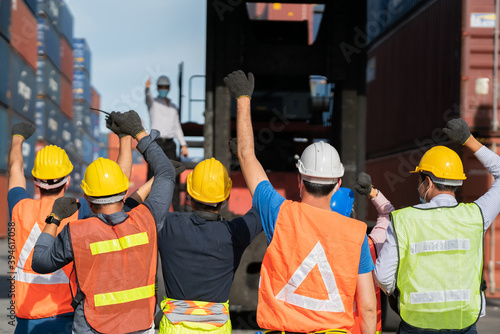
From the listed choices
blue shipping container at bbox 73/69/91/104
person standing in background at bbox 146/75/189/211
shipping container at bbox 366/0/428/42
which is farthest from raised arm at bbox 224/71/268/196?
blue shipping container at bbox 73/69/91/104

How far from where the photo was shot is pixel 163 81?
801cm

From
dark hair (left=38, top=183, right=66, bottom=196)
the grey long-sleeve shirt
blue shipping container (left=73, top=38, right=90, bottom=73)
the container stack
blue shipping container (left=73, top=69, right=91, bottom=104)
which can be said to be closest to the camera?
the grey long-sleeve shirt

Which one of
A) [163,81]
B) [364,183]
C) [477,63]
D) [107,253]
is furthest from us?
[477,63]

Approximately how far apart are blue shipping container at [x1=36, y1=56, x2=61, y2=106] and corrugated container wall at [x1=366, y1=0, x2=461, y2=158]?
1111 inches

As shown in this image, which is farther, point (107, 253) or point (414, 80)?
point (414, 80)

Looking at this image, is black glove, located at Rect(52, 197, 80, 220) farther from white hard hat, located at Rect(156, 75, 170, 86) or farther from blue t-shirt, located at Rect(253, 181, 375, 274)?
white hard hat, located at Rect(156, 75, 170, 86)

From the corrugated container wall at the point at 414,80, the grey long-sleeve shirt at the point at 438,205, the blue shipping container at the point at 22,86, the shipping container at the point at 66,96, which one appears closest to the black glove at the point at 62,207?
the grey long-sleeve shirt at the point at 438,205

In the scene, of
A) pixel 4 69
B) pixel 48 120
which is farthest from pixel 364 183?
pixel 48 120

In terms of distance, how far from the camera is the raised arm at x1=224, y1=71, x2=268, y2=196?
2512 millimetres

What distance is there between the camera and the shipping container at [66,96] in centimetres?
4322

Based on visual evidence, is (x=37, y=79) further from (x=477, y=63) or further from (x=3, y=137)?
(x=477, y=63)

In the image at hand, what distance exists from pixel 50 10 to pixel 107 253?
132 ft

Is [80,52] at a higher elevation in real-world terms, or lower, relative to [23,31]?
higher

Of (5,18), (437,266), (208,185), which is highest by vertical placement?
(5,18)
